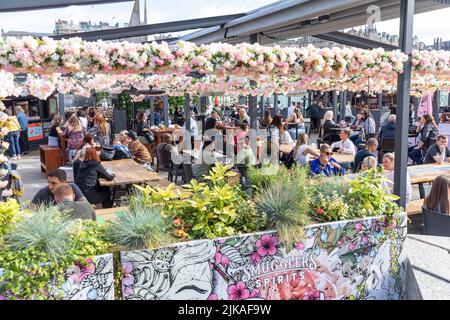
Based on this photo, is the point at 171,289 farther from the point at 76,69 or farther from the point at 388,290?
the point at 76,69

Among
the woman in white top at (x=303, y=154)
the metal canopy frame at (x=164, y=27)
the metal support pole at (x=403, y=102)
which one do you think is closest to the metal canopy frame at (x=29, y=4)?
the metal canopy frame at (x=164, y=27)

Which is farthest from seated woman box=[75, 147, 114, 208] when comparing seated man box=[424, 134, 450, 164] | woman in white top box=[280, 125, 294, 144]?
seated man box=[424, 134, 450, 164]

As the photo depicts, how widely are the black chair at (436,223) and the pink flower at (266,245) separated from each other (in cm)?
196

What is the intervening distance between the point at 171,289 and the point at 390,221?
166 cm

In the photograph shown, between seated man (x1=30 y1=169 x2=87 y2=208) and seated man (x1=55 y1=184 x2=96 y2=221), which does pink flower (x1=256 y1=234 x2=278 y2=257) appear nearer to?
seated man (x1=55 y1=184 x2=96 y2=221)

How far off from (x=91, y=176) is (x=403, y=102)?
3941mm

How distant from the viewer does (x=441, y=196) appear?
4.14 metres

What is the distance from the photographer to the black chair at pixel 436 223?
4.00m

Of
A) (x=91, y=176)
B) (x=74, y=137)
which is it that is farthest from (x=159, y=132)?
(x=91, y=176)

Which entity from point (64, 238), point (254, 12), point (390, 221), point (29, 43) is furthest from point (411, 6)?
point (254, 12)

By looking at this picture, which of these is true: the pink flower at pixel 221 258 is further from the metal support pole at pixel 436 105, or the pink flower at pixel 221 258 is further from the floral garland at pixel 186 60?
the metal support pole at pixel 436 105

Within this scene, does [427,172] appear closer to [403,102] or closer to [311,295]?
[403,102]

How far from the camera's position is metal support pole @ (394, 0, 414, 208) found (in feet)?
14.1

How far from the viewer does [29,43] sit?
10.8 feet
